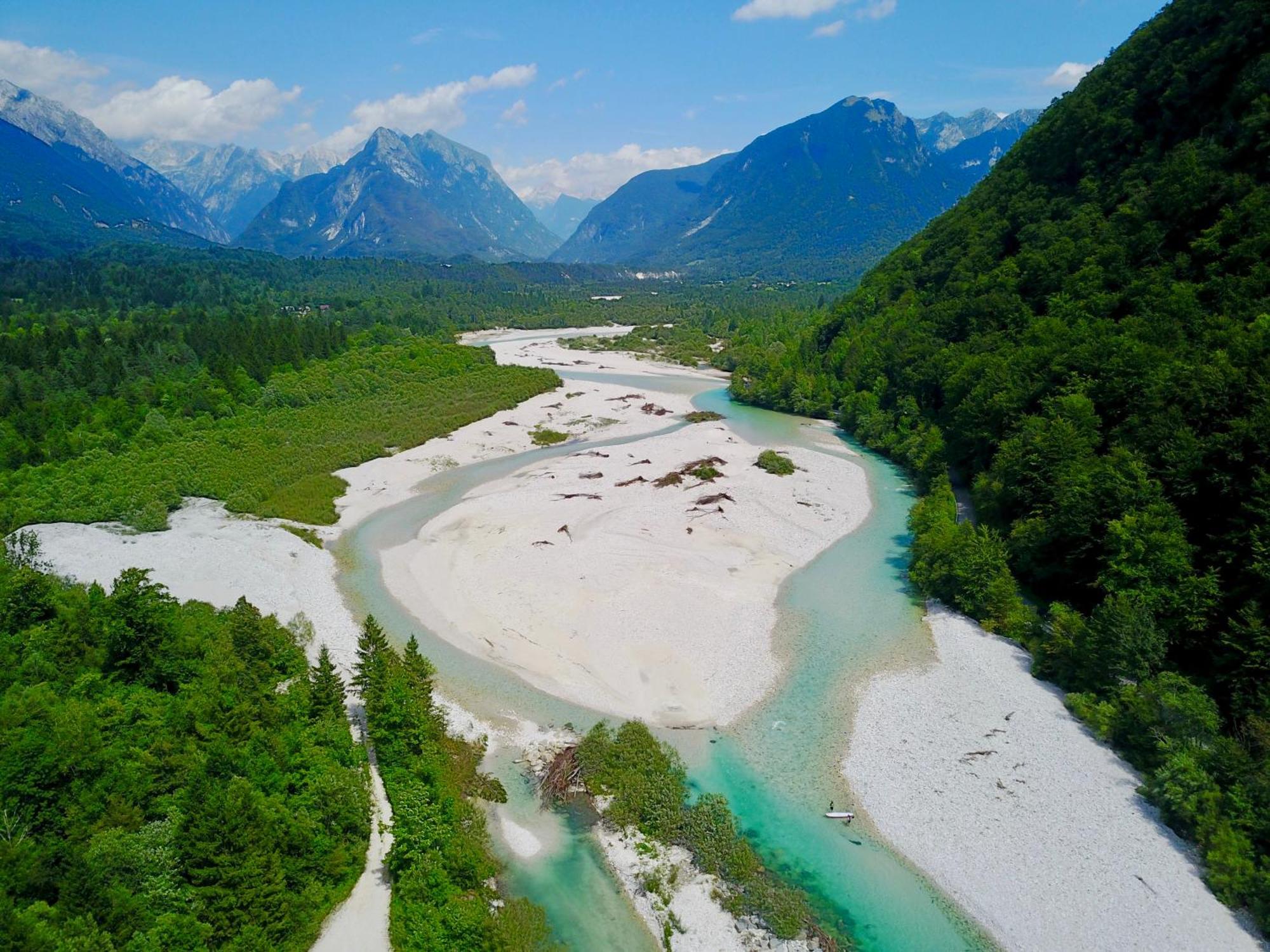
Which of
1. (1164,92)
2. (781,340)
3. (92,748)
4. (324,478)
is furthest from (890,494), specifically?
(781,340)

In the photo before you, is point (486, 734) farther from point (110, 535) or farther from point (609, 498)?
point (110, 535)

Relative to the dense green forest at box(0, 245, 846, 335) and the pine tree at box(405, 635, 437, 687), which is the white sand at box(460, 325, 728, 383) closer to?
the dense green forest at box(0, 245, 846, 335)

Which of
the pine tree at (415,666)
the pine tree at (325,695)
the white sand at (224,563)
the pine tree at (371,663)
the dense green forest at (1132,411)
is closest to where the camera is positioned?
the dense green forest at (1132,411)

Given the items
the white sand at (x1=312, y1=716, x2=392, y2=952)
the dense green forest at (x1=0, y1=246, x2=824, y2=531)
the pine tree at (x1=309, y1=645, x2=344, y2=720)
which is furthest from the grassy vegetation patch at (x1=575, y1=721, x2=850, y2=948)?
the dense green forest at (x1=0, y1=246, x2=824, y2=531)

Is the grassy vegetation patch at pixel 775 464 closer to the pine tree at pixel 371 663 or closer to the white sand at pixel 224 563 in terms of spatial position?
the white sand at pixel 224 563

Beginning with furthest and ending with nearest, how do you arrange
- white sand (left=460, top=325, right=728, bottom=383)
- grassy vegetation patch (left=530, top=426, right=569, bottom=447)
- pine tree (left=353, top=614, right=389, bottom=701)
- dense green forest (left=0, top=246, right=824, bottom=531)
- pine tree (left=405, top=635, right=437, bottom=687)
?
white sand (left=460, top=325, right=728, bottom=383), grassy vegetation patch (left=530, top=426, right=569, bottom=447), dense green forest (left=0, top=246, right=824, bottom=531), pine tree (left=405, top=635, right=437, bottom=687), pine tree (left=353, top=614, right=389, bottom=701)

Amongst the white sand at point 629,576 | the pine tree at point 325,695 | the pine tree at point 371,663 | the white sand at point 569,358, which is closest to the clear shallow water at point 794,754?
the white sand at point 629,576

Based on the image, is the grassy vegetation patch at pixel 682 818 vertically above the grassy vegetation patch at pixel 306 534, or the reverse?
the grassy vegetation patch at pixel 306 534
